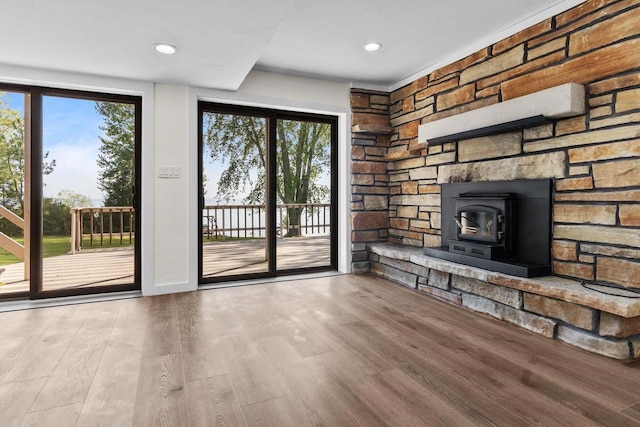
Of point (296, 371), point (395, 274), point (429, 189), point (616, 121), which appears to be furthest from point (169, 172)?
point (616, 121)

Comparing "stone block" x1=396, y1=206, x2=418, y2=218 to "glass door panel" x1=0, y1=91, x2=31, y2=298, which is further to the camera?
"stone block" x1=396, y1=206, x2=418, y2=218

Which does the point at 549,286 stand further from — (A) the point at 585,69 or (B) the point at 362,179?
(B) the point at 362,179

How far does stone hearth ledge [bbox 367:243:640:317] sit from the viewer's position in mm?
2135

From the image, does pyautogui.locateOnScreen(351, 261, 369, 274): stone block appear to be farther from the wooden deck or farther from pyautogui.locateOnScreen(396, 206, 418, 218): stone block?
pyautogui.locateOnScreen(396, 206, 418, 218): stone block

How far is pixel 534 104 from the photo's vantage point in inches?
112

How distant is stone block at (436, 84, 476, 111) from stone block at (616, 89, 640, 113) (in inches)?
51.0

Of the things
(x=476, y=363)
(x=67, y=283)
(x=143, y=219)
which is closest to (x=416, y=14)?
(x=476, y=363)

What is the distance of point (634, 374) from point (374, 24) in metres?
3.06

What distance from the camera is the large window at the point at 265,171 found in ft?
14.3

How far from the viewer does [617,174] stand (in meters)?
2.46

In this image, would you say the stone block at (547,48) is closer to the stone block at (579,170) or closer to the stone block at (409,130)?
the stone block at (579,170)

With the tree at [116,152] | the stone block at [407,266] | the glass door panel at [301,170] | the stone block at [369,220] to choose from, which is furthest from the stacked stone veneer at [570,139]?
the tree at [116,152]

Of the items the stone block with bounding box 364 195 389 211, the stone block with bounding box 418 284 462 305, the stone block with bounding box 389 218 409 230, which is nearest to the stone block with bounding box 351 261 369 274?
the stone block with bounding box 389 218 409 230

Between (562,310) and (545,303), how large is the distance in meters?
0.12
